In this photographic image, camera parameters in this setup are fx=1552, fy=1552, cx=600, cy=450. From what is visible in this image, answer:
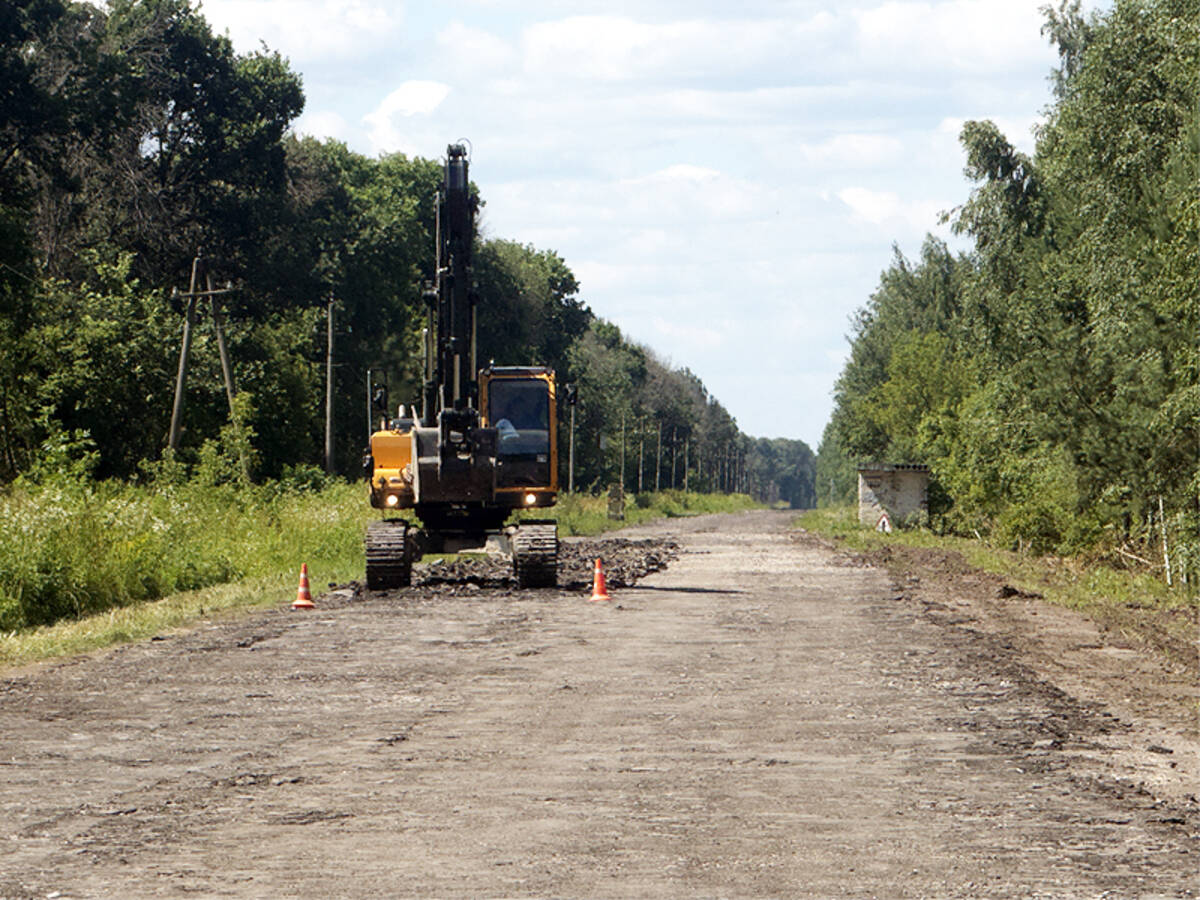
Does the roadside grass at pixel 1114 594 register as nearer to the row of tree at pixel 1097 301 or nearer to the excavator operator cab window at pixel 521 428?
the row of tree at pixel 1097 301

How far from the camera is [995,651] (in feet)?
58.2

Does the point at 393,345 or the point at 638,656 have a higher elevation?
the point at 393,345

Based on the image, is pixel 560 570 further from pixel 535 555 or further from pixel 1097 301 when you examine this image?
pixel 1097 301

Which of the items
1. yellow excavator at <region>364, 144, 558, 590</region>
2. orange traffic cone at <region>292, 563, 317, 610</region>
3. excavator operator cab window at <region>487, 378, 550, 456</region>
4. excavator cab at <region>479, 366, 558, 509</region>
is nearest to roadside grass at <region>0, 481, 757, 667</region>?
orange traffic cone at <region>292, 563, 317, 610</region>

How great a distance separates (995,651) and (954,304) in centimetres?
6020

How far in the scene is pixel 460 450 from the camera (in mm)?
25484

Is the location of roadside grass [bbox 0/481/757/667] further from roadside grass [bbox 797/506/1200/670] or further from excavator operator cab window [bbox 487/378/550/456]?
roadside grass [bbox 797/506/1200/670]

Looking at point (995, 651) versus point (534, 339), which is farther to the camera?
point (534, 339)

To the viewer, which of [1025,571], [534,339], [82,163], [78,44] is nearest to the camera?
[1025,571]

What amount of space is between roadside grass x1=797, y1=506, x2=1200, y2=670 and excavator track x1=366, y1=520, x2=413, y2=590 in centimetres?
1090

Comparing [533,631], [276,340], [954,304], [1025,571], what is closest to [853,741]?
[533,631]

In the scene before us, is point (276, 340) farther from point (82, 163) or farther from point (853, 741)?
point (853, 741)

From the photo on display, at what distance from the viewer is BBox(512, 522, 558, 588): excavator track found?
2572cm

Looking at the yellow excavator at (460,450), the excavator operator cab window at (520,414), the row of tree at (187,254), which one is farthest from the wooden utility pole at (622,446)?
the yellow excavator at (460,450)
